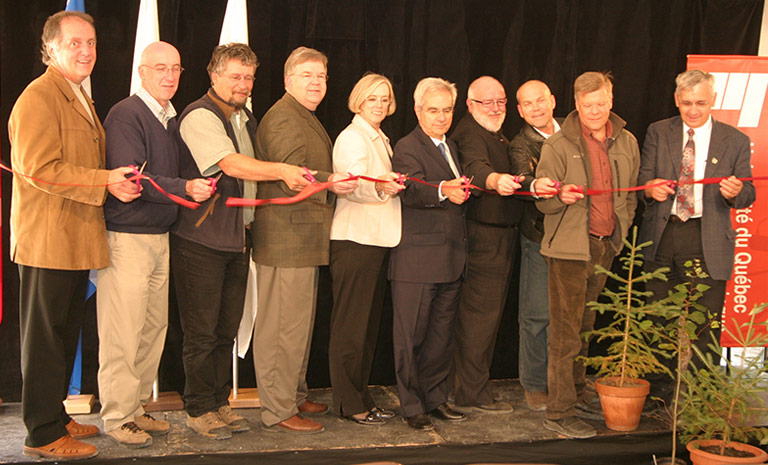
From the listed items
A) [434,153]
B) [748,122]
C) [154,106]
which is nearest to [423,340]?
[434,153]

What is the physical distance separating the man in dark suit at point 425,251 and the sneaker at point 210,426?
872mm

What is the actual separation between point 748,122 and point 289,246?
9.34ft

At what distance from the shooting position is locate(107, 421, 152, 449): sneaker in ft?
10.9

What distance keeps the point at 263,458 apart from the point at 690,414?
187cm

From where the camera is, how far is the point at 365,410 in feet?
12.6

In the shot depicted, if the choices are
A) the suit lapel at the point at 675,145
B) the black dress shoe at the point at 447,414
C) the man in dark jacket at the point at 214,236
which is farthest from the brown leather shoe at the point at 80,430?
the suit lapel at the point at 675,145

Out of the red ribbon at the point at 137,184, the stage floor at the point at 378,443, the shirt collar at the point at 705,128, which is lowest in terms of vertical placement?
the stage floor at the point at 378,443

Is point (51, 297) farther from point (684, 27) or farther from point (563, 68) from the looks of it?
point (684, 27)

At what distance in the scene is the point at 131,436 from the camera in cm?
334

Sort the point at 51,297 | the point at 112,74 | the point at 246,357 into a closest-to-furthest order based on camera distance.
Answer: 1. the point at 51,297
2. the point at 112,74
3. the point at 246,357

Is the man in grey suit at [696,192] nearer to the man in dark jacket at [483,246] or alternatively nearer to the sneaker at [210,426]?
the man in dark jacket at [483,246]

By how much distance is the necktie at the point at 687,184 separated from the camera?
12.6ft

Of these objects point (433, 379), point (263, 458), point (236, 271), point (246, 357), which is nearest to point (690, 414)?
point (433, 379)

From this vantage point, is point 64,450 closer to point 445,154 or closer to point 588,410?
point 445,154
